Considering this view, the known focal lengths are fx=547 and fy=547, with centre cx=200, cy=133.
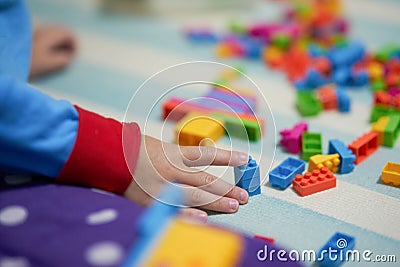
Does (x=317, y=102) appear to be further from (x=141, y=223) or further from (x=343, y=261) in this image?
(x=141, y=223)

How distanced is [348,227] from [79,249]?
300mm

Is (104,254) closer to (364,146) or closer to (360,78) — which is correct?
(364,146)

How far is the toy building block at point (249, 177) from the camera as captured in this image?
65 centimetres

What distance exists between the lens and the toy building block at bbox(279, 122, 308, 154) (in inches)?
29.7

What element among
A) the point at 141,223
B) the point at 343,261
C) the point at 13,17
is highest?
the point at 13,17

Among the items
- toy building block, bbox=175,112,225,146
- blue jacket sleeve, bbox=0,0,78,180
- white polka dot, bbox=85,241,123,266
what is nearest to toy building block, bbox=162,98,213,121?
toy building block, bbox=175,112,225,146

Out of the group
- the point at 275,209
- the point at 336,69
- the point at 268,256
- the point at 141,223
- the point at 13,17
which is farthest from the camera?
the point at 336,69

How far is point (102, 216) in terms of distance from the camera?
551 millimetres

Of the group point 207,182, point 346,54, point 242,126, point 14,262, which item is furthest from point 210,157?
point 346,54

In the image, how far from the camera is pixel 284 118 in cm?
86

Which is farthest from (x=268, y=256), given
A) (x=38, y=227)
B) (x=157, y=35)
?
(x=157, y=35)

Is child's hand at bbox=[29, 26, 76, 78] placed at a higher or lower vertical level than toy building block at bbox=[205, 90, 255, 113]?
higher

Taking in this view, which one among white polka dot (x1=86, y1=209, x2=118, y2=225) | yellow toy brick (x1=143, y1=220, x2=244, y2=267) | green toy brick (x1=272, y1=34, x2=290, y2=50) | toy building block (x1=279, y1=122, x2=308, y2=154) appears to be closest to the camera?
yellow toy brick (x1=143, y1=220, x2=244, y2=267)

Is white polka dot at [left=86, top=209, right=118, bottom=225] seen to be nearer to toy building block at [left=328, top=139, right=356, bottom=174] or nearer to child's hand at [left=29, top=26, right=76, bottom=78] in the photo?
toy building block at [left=328, top=139, right=356, bottom=174]
